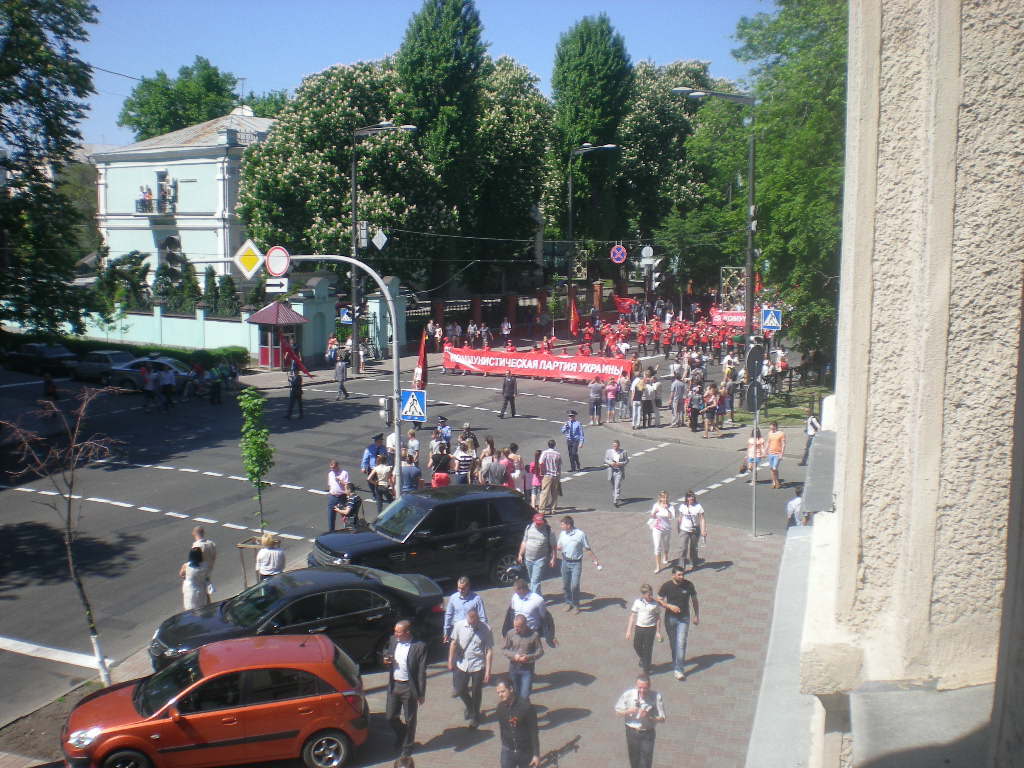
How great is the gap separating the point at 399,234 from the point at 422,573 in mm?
33170

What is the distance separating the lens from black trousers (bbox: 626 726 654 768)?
8.98 metres

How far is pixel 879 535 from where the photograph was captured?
3.10 m

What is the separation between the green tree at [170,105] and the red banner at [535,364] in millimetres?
60819

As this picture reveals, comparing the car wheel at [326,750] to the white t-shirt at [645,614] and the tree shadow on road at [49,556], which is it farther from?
the tree shadow on road at [49,556]

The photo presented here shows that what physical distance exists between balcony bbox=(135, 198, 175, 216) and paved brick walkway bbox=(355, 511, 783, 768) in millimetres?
48386

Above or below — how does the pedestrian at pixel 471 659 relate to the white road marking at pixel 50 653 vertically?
above

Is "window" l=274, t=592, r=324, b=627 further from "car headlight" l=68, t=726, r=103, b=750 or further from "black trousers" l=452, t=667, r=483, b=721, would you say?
"car headlight" l=68, t=726, r=103, b=750

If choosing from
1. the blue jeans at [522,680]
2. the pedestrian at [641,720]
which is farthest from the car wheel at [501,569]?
the pedestrian at [641,720]

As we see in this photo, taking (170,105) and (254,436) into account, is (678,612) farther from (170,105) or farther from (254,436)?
(170,105)

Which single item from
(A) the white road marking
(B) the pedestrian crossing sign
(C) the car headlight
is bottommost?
(A) the white road marking

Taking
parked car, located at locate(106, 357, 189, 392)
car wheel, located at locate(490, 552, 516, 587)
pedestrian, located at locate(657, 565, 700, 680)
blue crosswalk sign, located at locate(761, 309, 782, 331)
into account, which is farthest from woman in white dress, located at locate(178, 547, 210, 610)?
parked car, located at locate(106, 357, 189, 392)

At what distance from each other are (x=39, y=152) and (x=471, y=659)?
87.1 ft

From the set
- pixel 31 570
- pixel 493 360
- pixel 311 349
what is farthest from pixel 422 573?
→ pixel 311 349

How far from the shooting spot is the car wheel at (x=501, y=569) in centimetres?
1653
